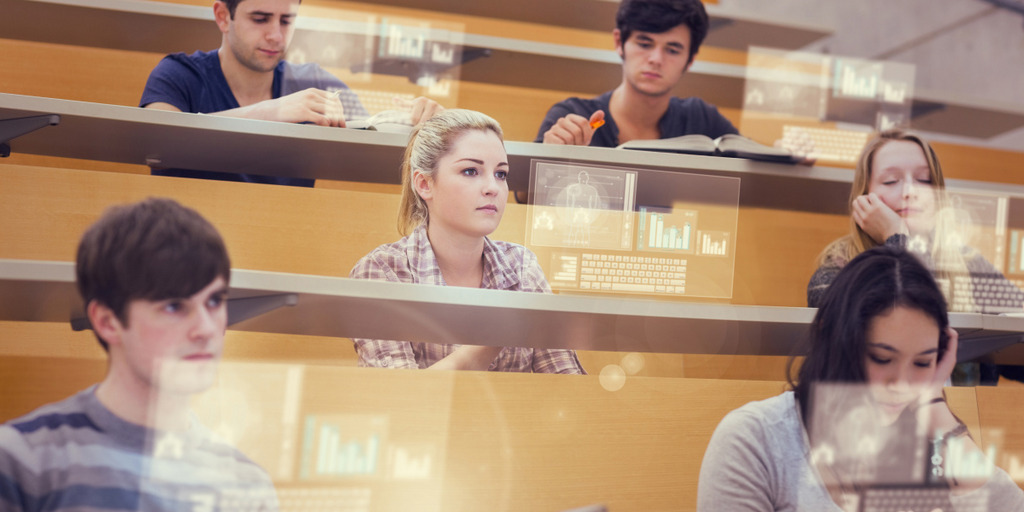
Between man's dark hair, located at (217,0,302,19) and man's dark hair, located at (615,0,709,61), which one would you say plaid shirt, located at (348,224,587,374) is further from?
man's dark hair, located at (615,0,709,61)

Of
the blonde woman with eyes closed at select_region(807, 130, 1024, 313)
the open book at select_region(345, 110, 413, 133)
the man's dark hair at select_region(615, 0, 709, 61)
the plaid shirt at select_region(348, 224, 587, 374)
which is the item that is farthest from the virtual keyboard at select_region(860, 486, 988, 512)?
the man's dark hair at select_region(615, 0, 709, 61)

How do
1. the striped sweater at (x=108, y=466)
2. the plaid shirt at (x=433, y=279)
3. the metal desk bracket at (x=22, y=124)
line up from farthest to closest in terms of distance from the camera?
the metal desk bracket at (x=22, y=124), the plaid shirt at (x=433, y=279), the striped sweater at (x=108, y=466)

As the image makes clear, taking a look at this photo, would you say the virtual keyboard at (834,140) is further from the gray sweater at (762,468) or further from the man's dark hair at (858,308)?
the gray sweater at (762,468)

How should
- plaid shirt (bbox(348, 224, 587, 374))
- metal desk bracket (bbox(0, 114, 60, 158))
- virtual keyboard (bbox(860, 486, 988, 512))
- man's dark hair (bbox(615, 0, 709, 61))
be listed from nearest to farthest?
virtual keyboard (bbox(860, 486, 988, 512)) < plaid shirt (bbox(348, 224, 587, 374)) < metal desk bracket (bbox(0, 114, 60, 158)) < man's dark hair (bbox(615, 0, 709, 61))

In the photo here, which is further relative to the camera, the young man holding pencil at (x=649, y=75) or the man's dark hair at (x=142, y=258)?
the young man holding pencil at (x=649, y=75)

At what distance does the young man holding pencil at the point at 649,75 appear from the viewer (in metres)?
1.56

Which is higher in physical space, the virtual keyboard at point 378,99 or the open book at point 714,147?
the virtual keyboard at point 378,99

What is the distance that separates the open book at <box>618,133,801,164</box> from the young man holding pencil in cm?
24

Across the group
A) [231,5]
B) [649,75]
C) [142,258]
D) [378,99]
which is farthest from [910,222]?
[231,5]

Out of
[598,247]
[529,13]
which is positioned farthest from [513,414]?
[529,13]

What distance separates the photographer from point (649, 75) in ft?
5.17

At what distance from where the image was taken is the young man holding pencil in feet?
5.10

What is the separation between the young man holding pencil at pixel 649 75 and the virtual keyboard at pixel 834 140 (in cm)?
20

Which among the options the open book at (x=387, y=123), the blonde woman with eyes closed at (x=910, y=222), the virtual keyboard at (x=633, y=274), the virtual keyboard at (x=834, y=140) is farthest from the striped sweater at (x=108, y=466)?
the virtual keyboard at (x=834, y=140)
